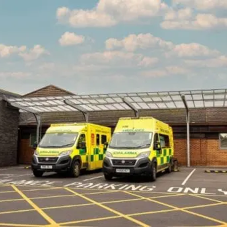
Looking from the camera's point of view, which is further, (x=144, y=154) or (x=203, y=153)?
(x=203, y=153)

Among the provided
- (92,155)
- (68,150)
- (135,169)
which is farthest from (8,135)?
(135,169)

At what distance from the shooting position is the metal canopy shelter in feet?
60.8

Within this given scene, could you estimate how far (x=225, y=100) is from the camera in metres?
19.6

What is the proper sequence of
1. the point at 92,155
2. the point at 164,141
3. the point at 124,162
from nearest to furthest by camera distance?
the point at 124,162
the point at 164,141
the point at 92,155

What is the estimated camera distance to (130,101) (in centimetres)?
2103

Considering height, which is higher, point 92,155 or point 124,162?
point 92,155

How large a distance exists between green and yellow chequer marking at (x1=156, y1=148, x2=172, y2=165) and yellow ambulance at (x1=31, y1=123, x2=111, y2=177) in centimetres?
270

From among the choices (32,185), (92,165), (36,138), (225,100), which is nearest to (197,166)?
(225,100)

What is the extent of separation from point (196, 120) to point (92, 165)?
10212 millimetres

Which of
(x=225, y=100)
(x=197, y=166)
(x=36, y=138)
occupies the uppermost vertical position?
(x=225, y=100)

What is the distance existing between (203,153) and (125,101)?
6.42 meters

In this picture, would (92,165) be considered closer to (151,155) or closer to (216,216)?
(151,155)

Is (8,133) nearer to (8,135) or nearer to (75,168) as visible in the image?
(8,135)

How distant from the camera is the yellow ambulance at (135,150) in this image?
12.7m
